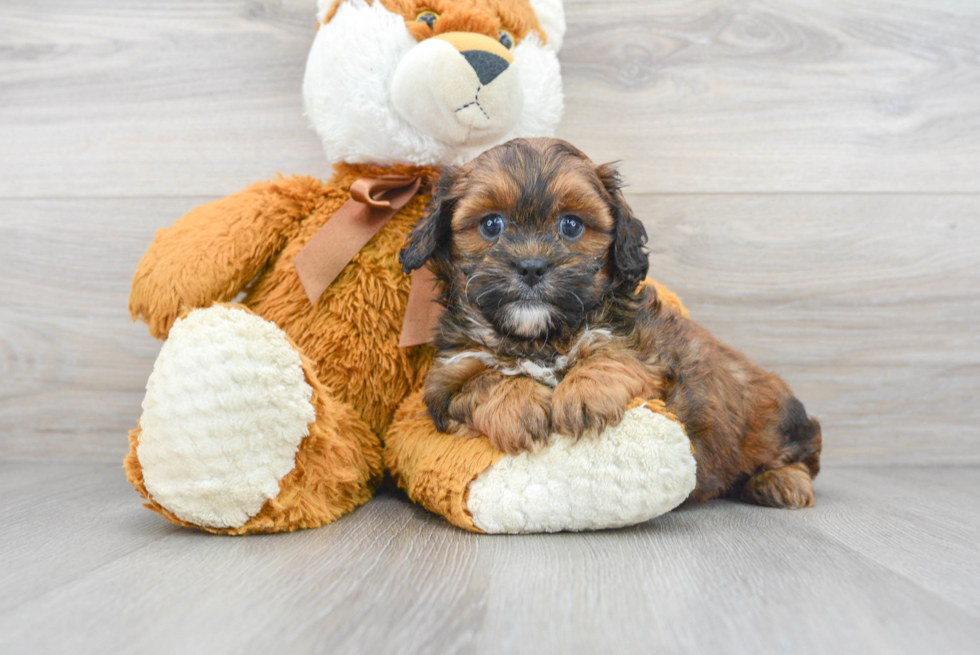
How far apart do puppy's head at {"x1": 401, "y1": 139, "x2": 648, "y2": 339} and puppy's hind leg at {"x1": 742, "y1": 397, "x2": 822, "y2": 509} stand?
56cm

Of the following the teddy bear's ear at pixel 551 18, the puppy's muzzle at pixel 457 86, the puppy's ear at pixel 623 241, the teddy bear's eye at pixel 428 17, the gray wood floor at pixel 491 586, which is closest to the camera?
the gray wood floor at pixel 491 586

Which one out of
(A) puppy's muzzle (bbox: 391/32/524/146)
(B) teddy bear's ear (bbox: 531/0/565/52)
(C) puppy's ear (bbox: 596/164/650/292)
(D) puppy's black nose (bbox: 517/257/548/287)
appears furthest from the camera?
(B) teddy bear's ear (bbox: 531/0/565/52)

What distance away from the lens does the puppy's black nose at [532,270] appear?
1237 mm

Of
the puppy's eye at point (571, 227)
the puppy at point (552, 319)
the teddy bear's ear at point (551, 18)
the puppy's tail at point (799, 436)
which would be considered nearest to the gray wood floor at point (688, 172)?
the teddy bear's ear at point (551, 18)

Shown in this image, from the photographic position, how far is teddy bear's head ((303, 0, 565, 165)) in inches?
58.7

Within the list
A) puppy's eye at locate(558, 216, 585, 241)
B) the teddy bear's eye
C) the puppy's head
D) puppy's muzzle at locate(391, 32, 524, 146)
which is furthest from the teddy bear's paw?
the teddy bear's eye

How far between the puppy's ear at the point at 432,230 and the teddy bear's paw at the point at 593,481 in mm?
421

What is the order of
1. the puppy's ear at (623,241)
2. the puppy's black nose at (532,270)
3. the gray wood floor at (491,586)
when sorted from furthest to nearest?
1. the puppy's ear at (623,241)
2. the puppy's black nose at (532,270)
3. the gray wood floor at (491,586)

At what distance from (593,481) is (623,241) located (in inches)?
18.0

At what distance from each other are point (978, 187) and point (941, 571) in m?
1.49

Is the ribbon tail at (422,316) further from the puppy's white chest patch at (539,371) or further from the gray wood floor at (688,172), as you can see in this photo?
the gray wood floor at (688,172)

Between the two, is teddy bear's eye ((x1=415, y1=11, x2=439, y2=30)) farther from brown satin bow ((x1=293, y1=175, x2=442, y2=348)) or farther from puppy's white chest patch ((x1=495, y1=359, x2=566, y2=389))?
puppy's white chest patch ((x1=495, y1=359, x2=566, y2=389))

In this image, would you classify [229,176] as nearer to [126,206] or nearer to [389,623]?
[126,206]

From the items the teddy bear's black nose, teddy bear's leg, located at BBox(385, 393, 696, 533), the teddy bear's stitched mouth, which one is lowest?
teddy bear's leg, located at BBox(385, 393, 696, 533)
